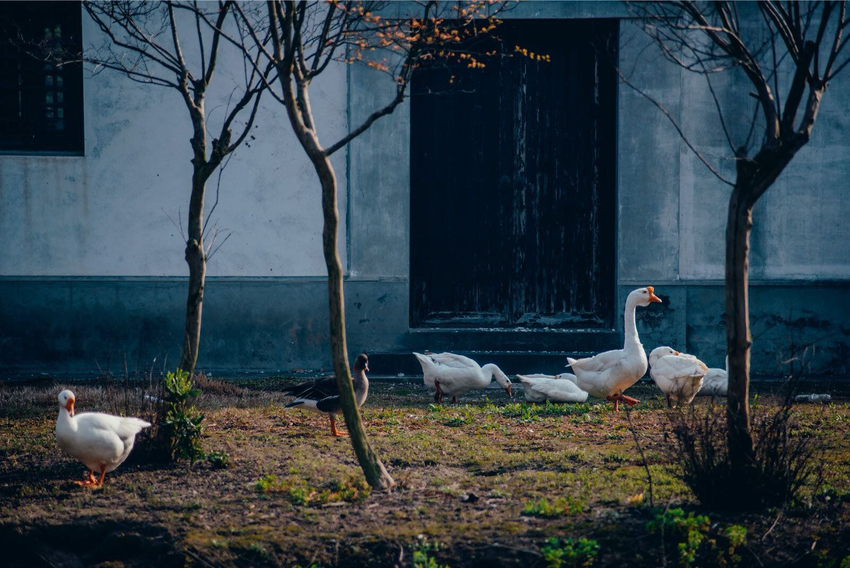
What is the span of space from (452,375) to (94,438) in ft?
15.6

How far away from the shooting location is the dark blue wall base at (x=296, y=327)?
1238 cm

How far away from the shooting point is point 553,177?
12898 millimetres

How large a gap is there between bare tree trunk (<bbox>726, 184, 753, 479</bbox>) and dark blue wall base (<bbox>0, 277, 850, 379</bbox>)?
689cm

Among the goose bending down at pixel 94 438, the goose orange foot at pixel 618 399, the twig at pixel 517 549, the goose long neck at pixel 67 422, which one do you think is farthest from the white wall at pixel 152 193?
the twig at pixel 517 549

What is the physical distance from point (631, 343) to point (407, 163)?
15.7 feet

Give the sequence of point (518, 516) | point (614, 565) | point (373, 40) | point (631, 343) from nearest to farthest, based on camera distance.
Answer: point (614, 565) < point (518, 516) < point (631, 343) < point (373, 40)

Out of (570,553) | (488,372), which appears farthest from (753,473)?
(488,372)

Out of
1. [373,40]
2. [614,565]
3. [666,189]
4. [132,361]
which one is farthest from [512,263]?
[614,565]

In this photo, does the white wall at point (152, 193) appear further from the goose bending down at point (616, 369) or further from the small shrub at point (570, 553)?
the small shrub at point (570, 553)

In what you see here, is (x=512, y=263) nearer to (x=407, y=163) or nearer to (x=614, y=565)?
(x=407, y=163)

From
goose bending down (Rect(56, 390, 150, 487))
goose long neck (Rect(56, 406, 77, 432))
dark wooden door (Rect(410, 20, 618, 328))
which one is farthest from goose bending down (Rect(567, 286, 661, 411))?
goose long neck (Rect(56, 406, 77, 432))

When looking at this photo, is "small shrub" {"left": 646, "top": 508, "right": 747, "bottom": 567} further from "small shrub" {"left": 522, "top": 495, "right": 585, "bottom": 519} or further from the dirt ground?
"small shrub" {"left": 522, "top": 495, "right": 585, "bottom": 519}

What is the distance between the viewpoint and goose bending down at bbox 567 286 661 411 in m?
9.04

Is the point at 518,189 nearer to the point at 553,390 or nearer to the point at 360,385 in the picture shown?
the point at 553,390
